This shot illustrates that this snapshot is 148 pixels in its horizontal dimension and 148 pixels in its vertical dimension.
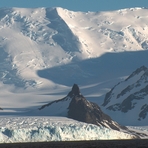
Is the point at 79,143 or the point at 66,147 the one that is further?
the point at 79,143

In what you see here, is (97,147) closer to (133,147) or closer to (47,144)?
(133,147)

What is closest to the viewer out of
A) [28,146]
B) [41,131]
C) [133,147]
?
[133,147]

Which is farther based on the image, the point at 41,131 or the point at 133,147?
the point at 41,131

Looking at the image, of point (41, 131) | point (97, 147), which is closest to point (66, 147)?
point (97, 147)

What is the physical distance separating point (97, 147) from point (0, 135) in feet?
78.5

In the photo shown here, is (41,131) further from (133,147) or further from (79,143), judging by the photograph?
(133,147)

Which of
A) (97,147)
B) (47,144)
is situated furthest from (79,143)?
(97,147)

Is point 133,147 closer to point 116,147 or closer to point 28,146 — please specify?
point 116,147

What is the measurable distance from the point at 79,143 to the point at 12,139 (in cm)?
1310

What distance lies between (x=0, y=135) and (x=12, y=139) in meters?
2.62

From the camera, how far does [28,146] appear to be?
186125 millimetres

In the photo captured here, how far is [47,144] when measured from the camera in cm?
19662

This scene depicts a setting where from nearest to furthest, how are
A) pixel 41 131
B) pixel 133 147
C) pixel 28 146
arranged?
pixel 133 147, pixel 28 146, pixel 41 131

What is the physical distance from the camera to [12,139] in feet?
635
